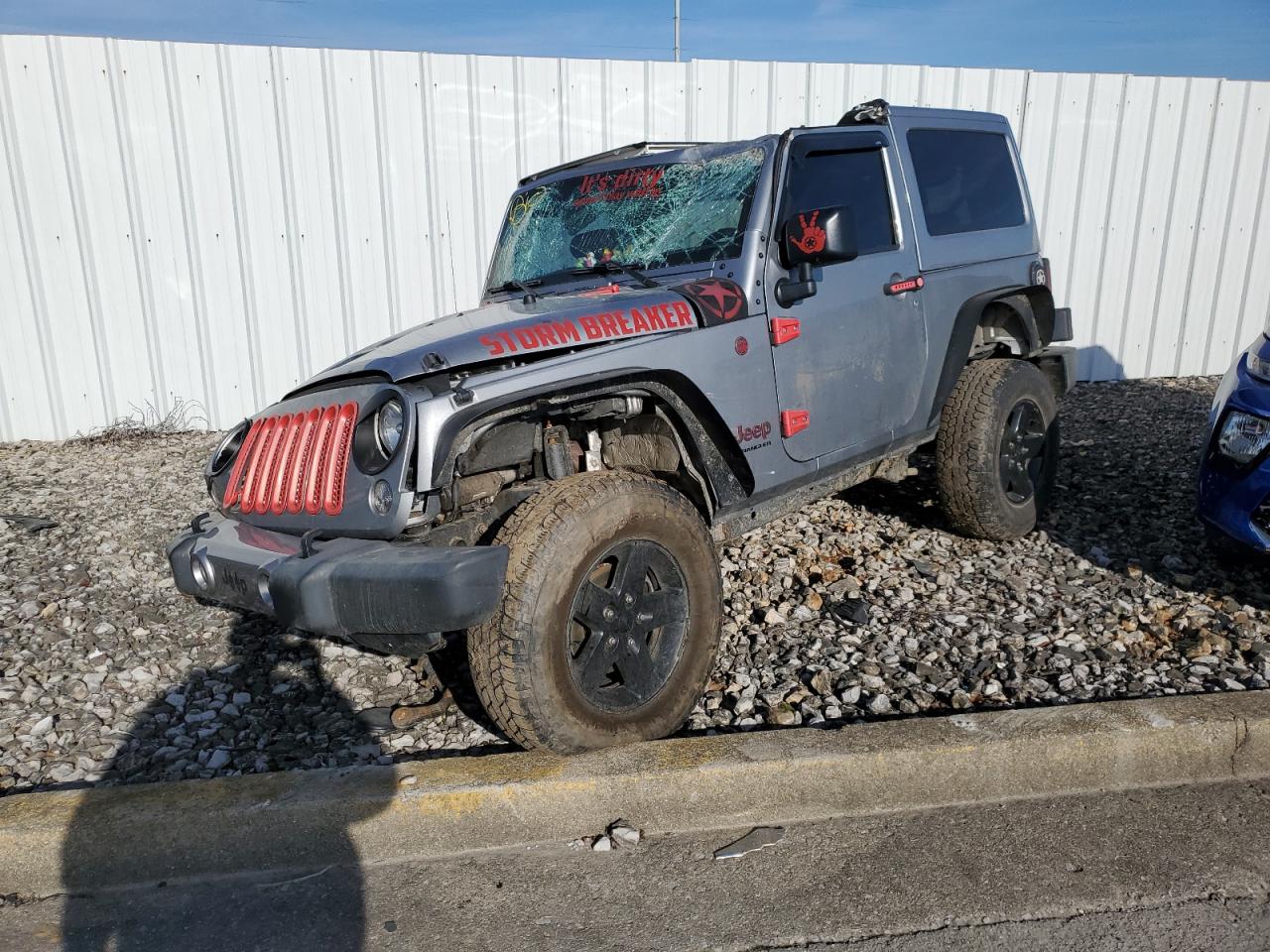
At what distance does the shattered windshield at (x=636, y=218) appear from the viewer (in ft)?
11.5

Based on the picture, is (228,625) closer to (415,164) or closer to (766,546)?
(766,546)

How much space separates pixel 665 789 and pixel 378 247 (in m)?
6.08

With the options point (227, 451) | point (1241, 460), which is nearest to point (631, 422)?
point (227, 451)

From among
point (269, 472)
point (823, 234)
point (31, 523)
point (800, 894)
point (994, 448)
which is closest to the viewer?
point (800, 894)

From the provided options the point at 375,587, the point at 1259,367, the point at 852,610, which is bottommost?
the point at 852,610

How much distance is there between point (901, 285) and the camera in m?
3.93

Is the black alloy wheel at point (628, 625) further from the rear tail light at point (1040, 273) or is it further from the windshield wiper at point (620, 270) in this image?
the rear tail light at point (1040, 273)

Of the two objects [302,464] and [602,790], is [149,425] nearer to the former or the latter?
[302,464]

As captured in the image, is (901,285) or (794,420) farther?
(901,285)

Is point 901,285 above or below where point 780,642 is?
above

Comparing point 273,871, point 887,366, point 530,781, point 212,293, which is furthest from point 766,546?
point 212,293

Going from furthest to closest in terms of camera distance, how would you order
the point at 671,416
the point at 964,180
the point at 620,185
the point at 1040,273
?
the point at 1040,273 < the point at 964,180 < the point at 620,185 < the point at 671,416

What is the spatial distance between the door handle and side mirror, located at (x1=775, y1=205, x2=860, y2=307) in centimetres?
54

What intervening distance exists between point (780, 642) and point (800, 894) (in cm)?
143
